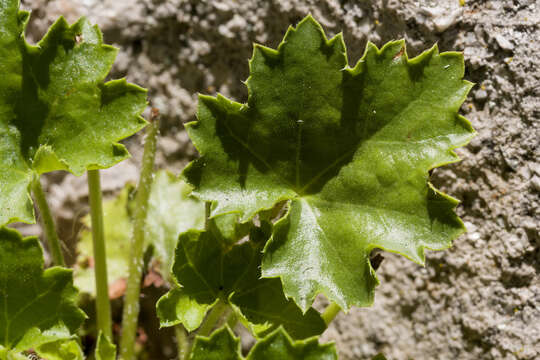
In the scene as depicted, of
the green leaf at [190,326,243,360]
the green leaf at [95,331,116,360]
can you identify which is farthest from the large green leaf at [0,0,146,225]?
the green leaf at [190,326,243,360]

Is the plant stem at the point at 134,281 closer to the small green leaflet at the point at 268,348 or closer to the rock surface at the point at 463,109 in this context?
the rock surface at the point at 463,109

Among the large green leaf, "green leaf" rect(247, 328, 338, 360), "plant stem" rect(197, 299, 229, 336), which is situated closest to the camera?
"green leaf" rect(247, 328, 338, 360)

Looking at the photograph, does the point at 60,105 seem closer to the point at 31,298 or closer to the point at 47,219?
the point at 47,219

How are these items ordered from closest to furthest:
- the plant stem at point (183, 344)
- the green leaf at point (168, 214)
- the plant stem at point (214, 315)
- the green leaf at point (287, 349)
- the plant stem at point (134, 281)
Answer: the green leaf at point (287, 349) < the plant stem at point (214, 315) < the plant stem at point (183, 344) < the plant stem at point (134, 281) < the green leaf at point (168, 214)

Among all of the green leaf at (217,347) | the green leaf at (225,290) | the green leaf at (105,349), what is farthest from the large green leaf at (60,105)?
the green leaf at (217,347)

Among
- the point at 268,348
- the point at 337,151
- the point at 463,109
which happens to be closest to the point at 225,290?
the point at 268,348

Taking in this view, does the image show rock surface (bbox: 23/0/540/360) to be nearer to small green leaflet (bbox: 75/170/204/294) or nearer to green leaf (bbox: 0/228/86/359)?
small green leaflet (bbox: 75/170/204/294)
